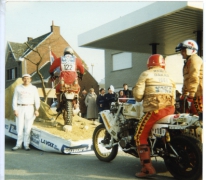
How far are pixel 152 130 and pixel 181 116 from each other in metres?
0.50

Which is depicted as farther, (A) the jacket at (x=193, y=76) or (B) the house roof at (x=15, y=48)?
(B) the house roof at (x=15, y=48)

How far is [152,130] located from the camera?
15.2 feet

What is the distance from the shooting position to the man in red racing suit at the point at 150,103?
4.57 meters

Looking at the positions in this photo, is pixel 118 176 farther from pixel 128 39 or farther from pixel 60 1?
pixel 128 39

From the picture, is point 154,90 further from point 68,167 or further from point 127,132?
point 68,167

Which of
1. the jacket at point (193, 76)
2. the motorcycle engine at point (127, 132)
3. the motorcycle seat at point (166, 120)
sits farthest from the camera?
the motorcycle engine at point (127, 132)

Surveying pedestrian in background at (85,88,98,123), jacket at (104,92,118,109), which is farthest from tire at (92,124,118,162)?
pedestrian in background at (85,88,98,123)

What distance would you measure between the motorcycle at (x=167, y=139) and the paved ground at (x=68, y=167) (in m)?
0.33

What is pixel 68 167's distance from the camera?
5.25 metres

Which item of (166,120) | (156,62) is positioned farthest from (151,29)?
(166,120)

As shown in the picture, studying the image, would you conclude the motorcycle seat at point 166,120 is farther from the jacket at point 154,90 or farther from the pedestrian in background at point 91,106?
the pedestrian in background at point 91,106

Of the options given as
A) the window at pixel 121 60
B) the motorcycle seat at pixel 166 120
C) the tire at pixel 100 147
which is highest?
the window at pixel 121 60

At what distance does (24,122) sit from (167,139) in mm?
3599

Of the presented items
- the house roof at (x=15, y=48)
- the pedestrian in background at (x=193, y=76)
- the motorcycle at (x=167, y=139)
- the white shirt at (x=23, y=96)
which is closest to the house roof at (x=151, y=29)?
the pedestrian in background at (x=193, y=76)
